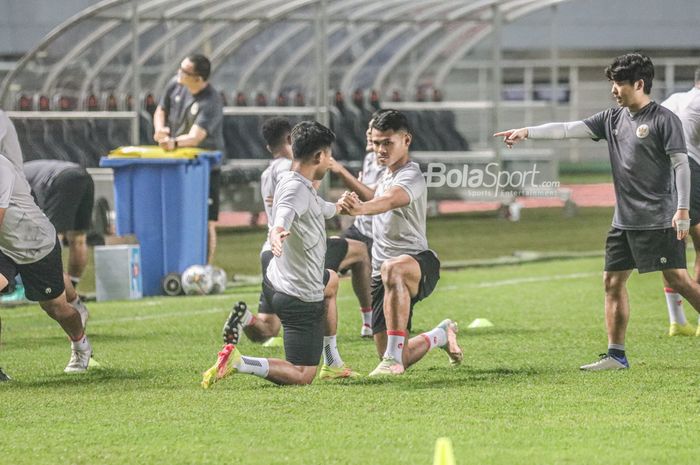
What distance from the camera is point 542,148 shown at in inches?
836

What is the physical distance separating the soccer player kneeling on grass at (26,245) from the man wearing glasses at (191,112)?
532cm

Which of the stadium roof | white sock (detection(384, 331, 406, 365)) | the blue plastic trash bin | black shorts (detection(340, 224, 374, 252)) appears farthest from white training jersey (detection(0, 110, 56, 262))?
the stadium roof

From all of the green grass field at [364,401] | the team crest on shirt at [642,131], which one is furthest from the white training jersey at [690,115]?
the team crest on shirt at [642,131]

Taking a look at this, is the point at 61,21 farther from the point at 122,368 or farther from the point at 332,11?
the point at 122,368

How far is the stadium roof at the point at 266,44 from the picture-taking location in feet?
58.3

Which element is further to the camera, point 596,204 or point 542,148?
point 542,148

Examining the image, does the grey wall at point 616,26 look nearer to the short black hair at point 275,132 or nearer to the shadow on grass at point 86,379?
the short black hair at point 275,132

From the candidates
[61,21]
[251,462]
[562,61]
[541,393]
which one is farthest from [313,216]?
[562,61]

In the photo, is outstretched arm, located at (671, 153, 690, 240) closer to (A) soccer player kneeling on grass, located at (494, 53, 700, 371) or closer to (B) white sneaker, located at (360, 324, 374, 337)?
(A) soccer player kneeling on grass, located at (494, 53, 700, 371)

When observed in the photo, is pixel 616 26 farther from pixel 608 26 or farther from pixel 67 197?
pixel 67 197

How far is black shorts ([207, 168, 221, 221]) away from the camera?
1527cm

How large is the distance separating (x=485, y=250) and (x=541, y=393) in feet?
36.4

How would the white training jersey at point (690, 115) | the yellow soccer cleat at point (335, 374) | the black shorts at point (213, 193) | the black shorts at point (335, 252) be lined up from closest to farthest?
the yellow soccer cleat at point (335, 374), the black shorts at point (335, 252), the white training jersey at point (690, 115), the black shorts at point (213, 193)

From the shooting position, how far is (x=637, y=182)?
355 inches
